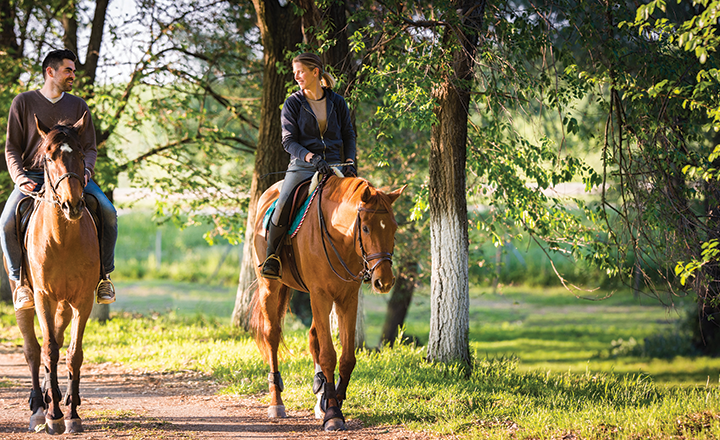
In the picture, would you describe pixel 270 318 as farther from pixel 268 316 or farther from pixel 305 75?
pixel 305 75

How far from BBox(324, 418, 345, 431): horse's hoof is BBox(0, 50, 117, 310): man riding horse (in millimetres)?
2285

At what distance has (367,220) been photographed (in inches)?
187

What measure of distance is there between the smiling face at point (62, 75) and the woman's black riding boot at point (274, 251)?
2.18 metres

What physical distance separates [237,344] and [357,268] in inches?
174

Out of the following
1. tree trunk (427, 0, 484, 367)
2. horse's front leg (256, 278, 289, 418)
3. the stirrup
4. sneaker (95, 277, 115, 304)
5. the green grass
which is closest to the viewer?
the green grass

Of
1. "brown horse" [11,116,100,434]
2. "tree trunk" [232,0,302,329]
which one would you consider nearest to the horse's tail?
"brown horse" [11,116,100,434]

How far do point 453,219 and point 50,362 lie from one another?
4426 millimetres

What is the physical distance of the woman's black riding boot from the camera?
19.0 feet

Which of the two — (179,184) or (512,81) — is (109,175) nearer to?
(179,184)

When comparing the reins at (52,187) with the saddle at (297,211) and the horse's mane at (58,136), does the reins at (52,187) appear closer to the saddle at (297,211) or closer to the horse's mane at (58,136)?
the horse's mane at (58,136)

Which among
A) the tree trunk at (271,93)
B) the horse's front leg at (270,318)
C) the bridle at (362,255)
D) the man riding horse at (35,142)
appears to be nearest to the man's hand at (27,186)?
the man riding horse at (35,142)

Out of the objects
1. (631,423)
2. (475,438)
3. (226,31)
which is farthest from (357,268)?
(226,31)

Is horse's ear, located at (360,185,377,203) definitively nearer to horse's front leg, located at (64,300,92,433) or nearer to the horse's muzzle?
the horse's muzzle

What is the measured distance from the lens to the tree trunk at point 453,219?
7230mm
